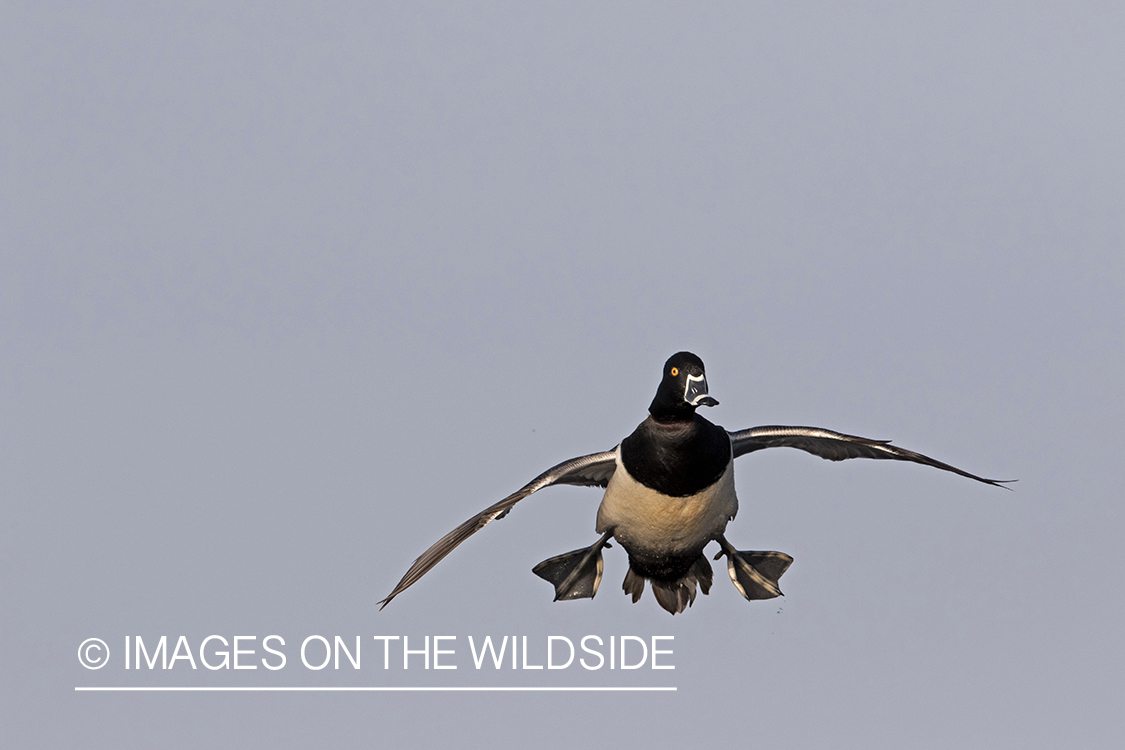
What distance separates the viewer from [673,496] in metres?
12.6

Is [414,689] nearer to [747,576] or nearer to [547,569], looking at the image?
[547,569]

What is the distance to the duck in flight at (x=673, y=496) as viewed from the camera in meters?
12.4

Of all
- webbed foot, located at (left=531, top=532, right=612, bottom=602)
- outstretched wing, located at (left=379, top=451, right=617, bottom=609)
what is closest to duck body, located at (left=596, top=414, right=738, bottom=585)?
outstretched wing, located at (left=379, top=451, right=617, bottom=609)

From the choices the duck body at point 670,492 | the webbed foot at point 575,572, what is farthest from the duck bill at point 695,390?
the webbed foot at point 575,572

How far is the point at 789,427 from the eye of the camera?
1408 cm

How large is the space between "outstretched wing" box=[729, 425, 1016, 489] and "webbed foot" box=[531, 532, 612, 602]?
214 centimetres

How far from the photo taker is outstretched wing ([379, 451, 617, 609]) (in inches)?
491

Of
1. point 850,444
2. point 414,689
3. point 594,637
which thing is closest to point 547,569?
point 594,637

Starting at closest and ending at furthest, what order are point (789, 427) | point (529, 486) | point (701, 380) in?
1. point (701, 380)
2. point (529, 486)
3. point (789, 427)

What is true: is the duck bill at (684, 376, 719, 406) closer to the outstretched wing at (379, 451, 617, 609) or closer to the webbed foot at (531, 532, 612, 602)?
the outstretched wing at (379, 451, 617, 609)

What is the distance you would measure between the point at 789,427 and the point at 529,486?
3250 millimetres

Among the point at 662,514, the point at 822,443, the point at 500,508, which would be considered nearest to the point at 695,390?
the point at 662,514

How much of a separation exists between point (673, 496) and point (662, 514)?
321mm

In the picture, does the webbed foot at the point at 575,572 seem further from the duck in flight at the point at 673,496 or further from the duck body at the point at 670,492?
the duck body at the point at 670,492
